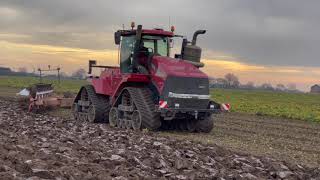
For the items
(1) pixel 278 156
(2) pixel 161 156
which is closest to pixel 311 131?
(1) pixel 278 156

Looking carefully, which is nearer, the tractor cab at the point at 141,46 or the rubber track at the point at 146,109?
the rubber track at the point at 146,109

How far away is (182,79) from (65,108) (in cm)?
1210

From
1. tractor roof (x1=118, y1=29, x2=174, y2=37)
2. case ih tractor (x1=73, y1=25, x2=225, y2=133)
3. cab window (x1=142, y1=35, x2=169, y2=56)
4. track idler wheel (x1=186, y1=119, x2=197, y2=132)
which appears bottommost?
track idler wheel (x1=186, y1=119, x2=197, y2=132)

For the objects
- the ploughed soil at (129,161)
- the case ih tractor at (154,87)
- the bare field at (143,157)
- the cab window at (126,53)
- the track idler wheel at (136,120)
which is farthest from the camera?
the cab window at (126,53)

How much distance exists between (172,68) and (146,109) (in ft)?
5.27

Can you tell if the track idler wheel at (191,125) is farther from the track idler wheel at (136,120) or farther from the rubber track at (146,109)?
the track idler wheel at (136,120)

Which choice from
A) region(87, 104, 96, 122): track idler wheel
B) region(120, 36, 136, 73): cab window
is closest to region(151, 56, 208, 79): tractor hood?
region(120, 36, 136, 73): cab window

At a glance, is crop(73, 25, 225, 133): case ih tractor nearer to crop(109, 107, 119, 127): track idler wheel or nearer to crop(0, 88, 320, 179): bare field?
crop(109, 107, 119, 127): track idler wheel

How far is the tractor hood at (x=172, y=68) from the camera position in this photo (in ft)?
57.3

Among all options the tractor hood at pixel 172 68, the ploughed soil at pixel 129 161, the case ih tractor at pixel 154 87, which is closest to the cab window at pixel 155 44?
the case ih tractor at pixel 154 87

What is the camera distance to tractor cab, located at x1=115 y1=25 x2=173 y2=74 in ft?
61.0

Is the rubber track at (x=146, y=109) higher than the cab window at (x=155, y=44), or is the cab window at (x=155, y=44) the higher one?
the cab window at (x=155, y=44)

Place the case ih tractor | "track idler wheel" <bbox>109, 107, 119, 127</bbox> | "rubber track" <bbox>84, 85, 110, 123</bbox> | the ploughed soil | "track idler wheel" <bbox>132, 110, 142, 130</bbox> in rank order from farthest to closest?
"rubber track" <bbox>84, 85, 110, 123</bbox>, "track idler wheel" <bbox>109, 107, 119, 127</bbox>, "track idler wheel" <bbox>132, 110, 142, 130</bbox>, the case ih tractor, the ploughed soil

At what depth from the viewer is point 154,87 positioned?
59.5ft
